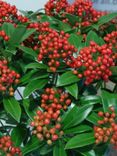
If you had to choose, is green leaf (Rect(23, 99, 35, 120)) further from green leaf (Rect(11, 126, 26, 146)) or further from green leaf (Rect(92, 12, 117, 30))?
green leaf (Rect(92, 12, 117, 30))

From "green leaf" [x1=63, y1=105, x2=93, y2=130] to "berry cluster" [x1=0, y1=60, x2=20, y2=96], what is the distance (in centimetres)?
16

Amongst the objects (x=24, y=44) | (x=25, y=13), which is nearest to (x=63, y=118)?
(x=24, y=44)

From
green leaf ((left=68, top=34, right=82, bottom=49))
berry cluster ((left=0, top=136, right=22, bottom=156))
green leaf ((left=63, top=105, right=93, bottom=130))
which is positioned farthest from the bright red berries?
berry cluster ((left=0, top=136, right=22, bottom=156))

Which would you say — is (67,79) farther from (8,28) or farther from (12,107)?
(8,28)

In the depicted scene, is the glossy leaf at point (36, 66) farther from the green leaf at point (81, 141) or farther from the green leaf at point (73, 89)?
the green leaf at point (81, 141)

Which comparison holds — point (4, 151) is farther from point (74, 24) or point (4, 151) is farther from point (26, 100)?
point (74, 24)

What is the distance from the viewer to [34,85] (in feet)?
3.43

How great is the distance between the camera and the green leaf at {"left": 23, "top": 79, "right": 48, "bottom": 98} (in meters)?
1.03

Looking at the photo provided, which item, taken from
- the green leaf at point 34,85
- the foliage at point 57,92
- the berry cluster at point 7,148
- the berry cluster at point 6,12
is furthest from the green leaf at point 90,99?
the berry cluster at point 6,12

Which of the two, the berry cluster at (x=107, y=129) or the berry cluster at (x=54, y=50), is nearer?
the berry cluster at (x=107, y=129)

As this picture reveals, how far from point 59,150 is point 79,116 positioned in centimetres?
9

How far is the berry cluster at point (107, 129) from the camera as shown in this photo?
2.99 ft

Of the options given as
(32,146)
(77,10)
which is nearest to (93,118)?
(32,146)

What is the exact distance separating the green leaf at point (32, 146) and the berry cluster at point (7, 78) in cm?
12
